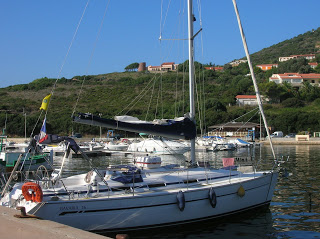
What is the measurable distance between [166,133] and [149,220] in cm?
427

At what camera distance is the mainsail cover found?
14.5 m

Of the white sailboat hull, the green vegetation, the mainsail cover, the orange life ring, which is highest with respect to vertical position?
the green vegetation

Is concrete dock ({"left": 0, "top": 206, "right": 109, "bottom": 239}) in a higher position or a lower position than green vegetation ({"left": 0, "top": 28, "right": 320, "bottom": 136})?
lower

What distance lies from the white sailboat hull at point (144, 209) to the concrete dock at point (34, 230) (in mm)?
1754

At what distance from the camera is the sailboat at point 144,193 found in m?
11.8

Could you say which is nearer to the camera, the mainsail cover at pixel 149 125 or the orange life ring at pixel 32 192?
the orange life ring at pixel 32 192

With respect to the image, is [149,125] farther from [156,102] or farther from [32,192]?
[156,102]

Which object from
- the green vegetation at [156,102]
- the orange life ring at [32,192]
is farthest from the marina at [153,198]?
the green vegetation at [156,102]

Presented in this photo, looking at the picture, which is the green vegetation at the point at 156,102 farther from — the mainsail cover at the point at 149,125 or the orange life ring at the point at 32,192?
the orange life ring at the point at 32,192

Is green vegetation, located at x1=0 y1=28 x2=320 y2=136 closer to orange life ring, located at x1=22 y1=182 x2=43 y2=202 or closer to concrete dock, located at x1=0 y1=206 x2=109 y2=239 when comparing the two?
orange life ring, located at x1=22 y1=182 x2=43 y2=202

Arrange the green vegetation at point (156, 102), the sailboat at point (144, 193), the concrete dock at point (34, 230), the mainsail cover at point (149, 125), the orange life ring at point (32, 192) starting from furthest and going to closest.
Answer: the green vegetation at point (156, 102), the mainsail cover at point (149, 125), the sailboat at point (144, 193), the orange life ring at point (32, 192), the concrete dock at point (34, 230)

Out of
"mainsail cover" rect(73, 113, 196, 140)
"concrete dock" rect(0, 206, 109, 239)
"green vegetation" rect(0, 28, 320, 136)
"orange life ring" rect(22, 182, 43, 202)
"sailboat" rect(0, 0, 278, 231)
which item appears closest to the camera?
"concrete dock" rect(0, 206, 109, 239)

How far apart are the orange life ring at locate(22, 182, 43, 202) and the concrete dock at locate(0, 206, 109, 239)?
1610 millimetres

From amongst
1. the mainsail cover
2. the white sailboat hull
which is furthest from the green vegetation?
the white sailboat hull
